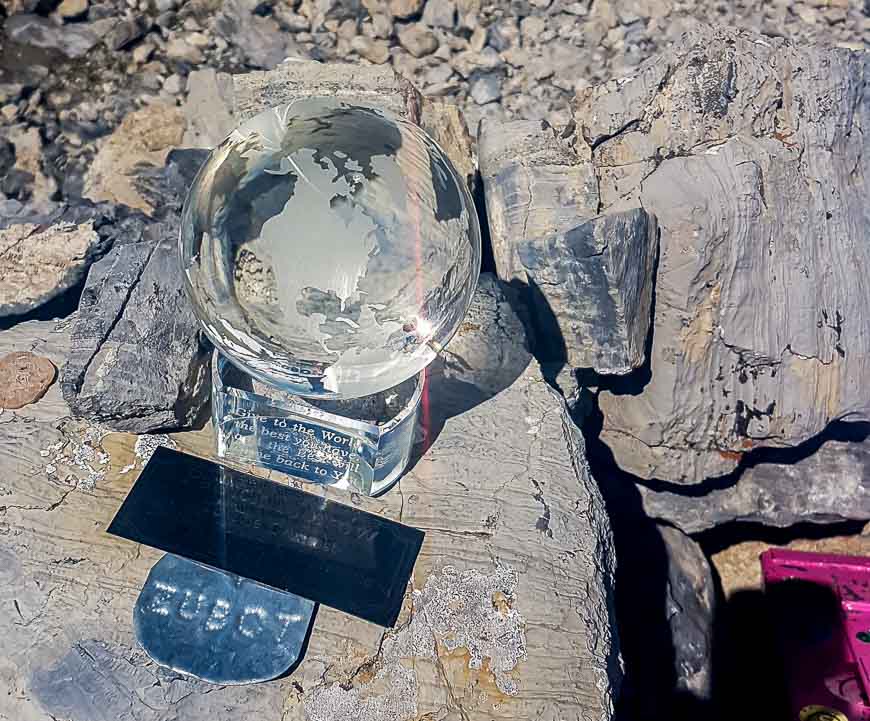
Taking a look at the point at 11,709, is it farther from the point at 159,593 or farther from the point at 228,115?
the point at 228,115

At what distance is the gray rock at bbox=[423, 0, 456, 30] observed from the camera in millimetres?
4293

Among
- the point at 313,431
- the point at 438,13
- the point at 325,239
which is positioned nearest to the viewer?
the point at 325,239

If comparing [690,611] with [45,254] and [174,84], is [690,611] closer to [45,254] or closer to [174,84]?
[45,254]

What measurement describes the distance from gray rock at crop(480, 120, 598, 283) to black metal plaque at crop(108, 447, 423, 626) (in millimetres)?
1184

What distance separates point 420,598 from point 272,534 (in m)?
0.44

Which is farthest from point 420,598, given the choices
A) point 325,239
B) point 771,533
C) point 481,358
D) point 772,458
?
point 771,533

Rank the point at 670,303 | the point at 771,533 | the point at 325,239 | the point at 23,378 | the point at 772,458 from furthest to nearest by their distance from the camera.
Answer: the point at 771,533 → the point at 772,458 → the point at 670,303 → the point at 23,378 → the point at 325,239

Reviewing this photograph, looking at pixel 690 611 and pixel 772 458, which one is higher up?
pixel 772 458

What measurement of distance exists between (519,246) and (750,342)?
2.98 ft

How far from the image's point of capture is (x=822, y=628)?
2756 millimetres

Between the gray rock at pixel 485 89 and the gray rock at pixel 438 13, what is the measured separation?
1.31 feet

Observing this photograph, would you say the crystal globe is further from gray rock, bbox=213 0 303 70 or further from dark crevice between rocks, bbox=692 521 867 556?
gray rock, bbox=213 0 303 70

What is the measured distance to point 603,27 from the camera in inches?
169

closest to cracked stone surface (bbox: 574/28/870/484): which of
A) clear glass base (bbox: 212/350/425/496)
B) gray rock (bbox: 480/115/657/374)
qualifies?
gray rock (bbox: 480/115/657/374)
